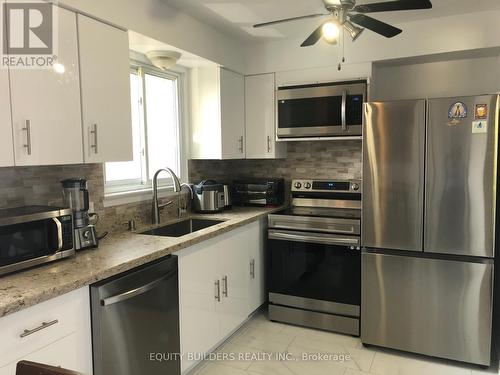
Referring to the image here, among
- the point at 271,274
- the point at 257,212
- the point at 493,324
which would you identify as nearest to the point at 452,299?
the point at 493,324

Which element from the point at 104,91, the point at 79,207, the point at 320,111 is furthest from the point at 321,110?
the point at 79,207

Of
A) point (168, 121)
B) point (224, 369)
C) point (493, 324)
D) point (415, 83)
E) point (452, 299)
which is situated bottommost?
point (224, 369)

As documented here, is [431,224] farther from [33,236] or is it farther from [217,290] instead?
[33,236]

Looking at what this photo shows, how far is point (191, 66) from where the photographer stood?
3221 mm

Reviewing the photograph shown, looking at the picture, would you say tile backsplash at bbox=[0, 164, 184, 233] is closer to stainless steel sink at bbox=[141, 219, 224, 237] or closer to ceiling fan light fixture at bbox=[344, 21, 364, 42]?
stainless steel sink at bbox=[141, 219, 224, 237]

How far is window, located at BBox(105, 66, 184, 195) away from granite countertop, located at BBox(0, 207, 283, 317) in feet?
1.42

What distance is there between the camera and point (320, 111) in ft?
10.5

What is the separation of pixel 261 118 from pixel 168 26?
1.24 m

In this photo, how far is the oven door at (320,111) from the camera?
307cm

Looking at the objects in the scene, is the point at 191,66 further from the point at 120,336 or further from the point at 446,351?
the point at 446,351

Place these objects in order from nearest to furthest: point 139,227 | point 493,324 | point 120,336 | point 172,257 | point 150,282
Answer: point 120,336 → point 150,282 → point 172,257 → point 493,324 → point 139,227

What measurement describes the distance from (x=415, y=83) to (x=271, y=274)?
198 centimetres

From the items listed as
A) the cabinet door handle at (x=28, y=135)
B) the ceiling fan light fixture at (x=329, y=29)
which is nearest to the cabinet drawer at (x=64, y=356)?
the cabinet door handle at (x=28, y=135)

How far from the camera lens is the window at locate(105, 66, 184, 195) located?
279cm
